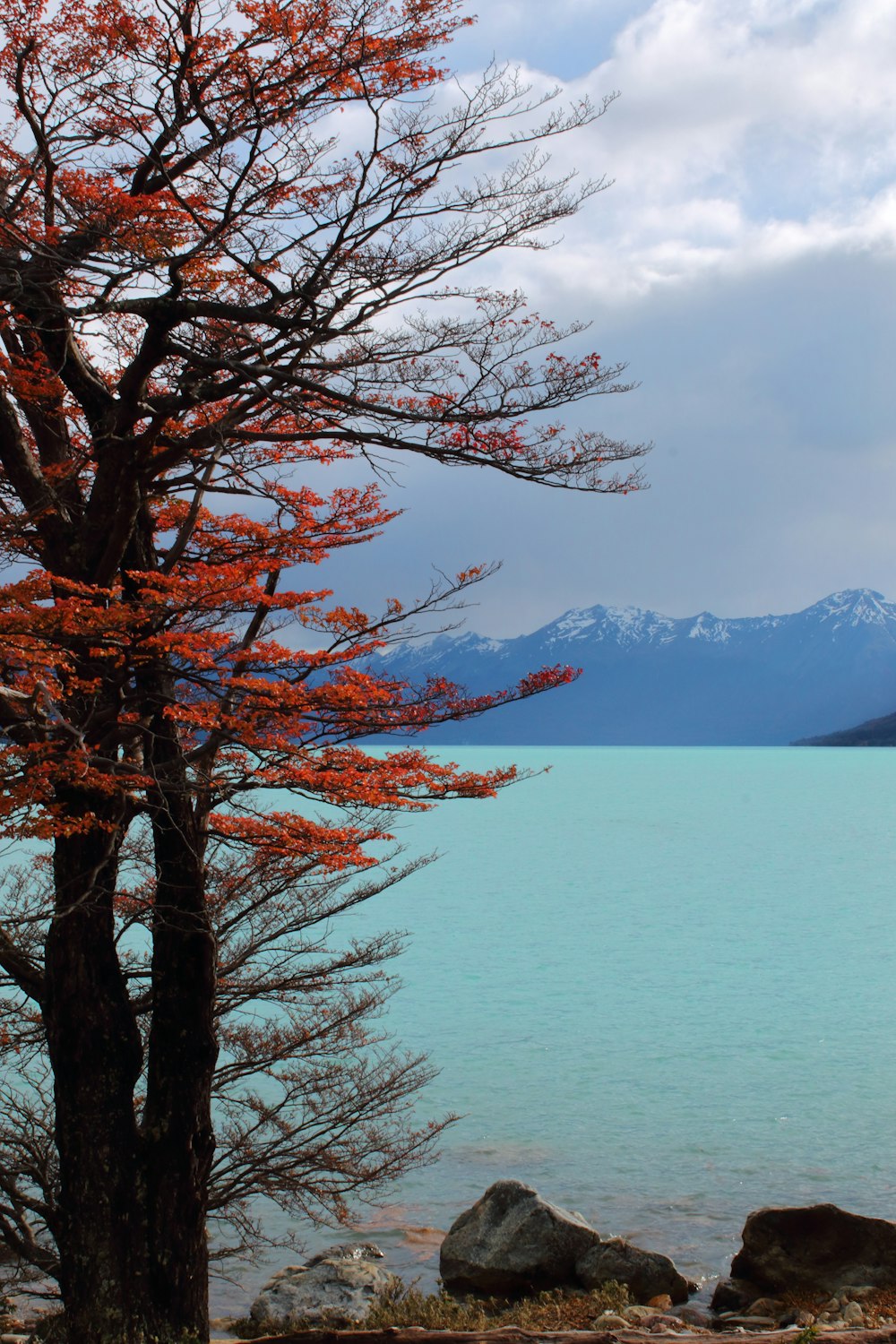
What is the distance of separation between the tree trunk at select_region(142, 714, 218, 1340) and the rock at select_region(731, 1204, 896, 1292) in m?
5.38

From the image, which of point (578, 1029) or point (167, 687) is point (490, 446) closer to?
point (167, 687)

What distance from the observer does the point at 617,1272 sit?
1060cm

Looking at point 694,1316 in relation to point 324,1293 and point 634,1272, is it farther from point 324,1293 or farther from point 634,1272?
point 324,1293

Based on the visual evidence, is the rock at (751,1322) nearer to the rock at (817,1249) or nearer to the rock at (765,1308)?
the rock at (765,1308)

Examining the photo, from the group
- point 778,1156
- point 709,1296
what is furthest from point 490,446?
point 778,1156

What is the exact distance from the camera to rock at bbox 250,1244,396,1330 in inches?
401

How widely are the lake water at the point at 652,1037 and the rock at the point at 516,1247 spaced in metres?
0.86

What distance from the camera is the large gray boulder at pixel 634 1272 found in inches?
416

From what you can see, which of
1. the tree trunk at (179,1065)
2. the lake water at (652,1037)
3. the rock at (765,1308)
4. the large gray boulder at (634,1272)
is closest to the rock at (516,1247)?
the large gray boulder at (634,1272)

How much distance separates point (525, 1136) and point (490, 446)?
41.1 ft

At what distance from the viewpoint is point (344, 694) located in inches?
291

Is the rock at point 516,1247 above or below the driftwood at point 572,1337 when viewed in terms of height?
below

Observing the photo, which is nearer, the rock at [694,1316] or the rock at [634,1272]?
the rock at [694,1316]

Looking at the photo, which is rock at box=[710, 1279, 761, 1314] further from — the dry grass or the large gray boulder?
the dry grass
